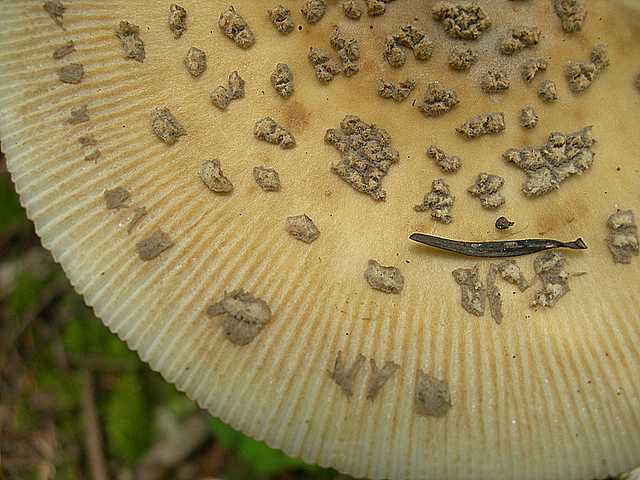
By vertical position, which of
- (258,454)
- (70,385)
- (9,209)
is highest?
(9,209)

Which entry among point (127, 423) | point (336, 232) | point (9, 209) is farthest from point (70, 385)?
point (336, 232)

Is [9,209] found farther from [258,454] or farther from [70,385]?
[258,454]

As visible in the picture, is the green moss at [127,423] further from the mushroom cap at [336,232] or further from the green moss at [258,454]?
the mushroom cap at [336,232]

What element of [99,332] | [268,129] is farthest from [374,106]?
[99,332]

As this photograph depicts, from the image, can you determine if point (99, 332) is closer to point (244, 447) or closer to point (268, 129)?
point (244, 447)

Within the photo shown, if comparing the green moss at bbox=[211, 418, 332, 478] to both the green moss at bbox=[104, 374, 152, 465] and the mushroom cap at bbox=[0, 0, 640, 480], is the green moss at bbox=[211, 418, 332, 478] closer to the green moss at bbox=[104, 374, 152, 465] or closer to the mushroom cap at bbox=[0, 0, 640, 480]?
the green moss at bbox=[104, 374, 152, 465]

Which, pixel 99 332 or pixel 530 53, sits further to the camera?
pixel 99 332
